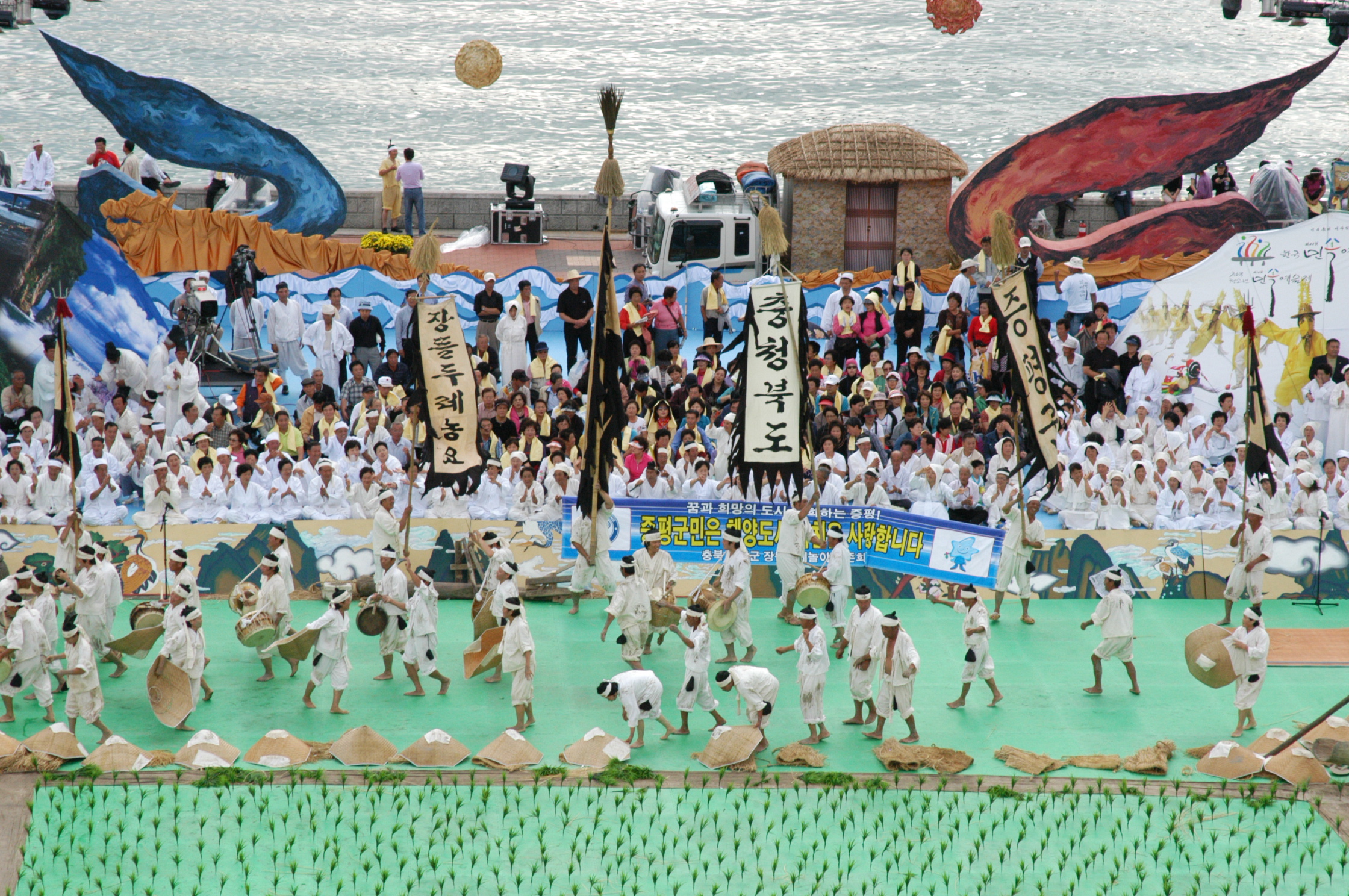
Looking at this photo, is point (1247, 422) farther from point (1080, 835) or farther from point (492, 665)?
point (492, 665)

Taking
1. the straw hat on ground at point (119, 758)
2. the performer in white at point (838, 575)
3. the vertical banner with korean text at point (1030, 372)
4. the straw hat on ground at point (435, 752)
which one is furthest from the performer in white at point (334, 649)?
the vertical banner with korean text at point (1030, 372)

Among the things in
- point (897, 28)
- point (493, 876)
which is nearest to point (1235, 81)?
point (897, 28)

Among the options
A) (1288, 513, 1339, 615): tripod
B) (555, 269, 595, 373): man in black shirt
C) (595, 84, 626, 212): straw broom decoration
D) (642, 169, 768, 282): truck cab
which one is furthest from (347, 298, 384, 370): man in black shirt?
(1288, 513, 1339, 615): tripod

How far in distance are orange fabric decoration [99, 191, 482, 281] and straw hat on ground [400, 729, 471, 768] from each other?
9.57 m

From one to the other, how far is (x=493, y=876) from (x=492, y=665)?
2.83 metres

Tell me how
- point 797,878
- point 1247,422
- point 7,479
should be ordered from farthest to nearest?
1. point 7,479
2. point 1247,422
3. point 797,878

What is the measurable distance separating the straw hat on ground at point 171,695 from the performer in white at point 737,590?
13.9 ft

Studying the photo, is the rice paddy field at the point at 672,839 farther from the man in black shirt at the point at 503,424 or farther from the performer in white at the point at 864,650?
the man in black shirt at the point at 503,424

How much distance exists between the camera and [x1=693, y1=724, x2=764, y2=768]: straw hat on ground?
10.6 m

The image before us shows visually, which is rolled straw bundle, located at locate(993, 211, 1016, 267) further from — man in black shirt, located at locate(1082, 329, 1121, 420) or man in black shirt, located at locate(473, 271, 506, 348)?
man in black shirt, located at locate(473, 271, 506, 348)

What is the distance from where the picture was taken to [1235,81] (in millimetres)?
48719

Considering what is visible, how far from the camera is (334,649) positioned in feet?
37.4

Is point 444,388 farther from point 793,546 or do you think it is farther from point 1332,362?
point 1332,362

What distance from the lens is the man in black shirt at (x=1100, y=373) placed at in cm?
1717
